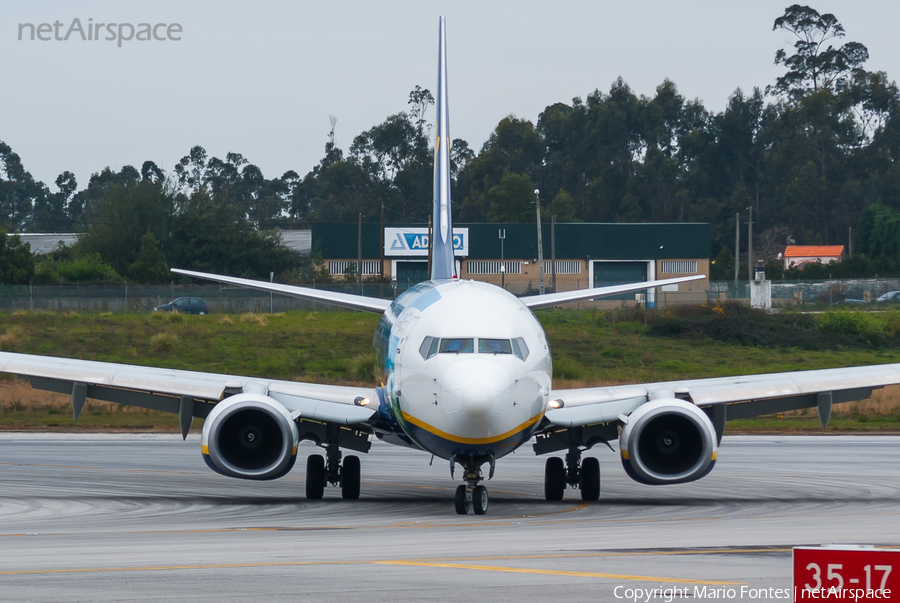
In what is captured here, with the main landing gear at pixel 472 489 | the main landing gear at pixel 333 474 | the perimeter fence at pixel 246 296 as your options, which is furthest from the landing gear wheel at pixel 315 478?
the perimeter fence at pixel 246 296

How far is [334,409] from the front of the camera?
19.8 m

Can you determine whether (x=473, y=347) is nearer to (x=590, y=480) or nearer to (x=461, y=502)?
(x=461, y=502)

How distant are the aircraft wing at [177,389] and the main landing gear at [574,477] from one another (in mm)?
3416

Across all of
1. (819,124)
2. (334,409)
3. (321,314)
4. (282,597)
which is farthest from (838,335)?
(819,124)

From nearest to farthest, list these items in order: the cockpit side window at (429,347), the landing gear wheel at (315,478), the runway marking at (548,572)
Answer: the runway marking at (548,572), the cockpit side window at (429,347), the landing gear wheel at (315,478)

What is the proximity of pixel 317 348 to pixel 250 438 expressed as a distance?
39.8 meters

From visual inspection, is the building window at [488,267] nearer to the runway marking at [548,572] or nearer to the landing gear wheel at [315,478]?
the landing gear wheel at [315,478]

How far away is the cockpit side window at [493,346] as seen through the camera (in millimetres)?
16922

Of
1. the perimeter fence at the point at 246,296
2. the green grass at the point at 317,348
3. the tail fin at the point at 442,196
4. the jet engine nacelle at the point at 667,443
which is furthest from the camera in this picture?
the perimeter fence at the point at 246,296

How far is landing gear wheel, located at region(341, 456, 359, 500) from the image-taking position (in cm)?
2086

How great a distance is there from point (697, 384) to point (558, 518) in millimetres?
4430

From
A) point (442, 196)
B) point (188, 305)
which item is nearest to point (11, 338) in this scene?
point (188, 305)

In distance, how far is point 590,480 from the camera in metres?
20.7

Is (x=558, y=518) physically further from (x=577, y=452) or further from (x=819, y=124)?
(x=819, y=124)
